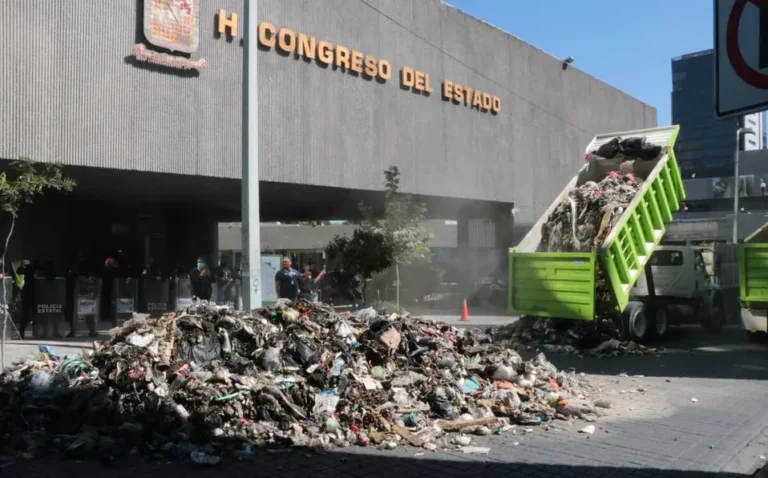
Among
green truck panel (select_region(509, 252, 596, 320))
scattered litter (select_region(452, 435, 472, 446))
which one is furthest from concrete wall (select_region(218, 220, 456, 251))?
scattered litter (select_region(452, 435, 472, 446))

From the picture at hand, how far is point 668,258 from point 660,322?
1.73 m

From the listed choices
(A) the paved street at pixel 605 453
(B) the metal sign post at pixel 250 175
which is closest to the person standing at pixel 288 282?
(B) the metal sign post at pixel 250 175

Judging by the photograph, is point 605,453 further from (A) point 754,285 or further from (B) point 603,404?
(A) point 754,285

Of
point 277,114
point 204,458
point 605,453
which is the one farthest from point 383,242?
point 204,458

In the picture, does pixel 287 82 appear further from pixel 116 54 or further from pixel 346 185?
pixel 116 54

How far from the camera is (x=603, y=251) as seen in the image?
1140 cm

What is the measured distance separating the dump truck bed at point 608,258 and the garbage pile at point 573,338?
85cm

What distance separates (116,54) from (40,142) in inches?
95.3

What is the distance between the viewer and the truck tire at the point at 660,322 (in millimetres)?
14075

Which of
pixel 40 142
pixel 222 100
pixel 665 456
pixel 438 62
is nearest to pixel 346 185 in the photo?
pixel 222 100

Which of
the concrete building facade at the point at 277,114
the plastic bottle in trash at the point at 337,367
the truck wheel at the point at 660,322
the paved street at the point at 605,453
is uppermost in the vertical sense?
the concrete building facade at the point at 277,114

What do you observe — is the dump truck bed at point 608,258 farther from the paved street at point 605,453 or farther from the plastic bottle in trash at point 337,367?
the plastic bottle in trash at point 337,367

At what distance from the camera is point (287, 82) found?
16.8 m

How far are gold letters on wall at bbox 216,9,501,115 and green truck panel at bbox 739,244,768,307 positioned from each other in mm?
10734
